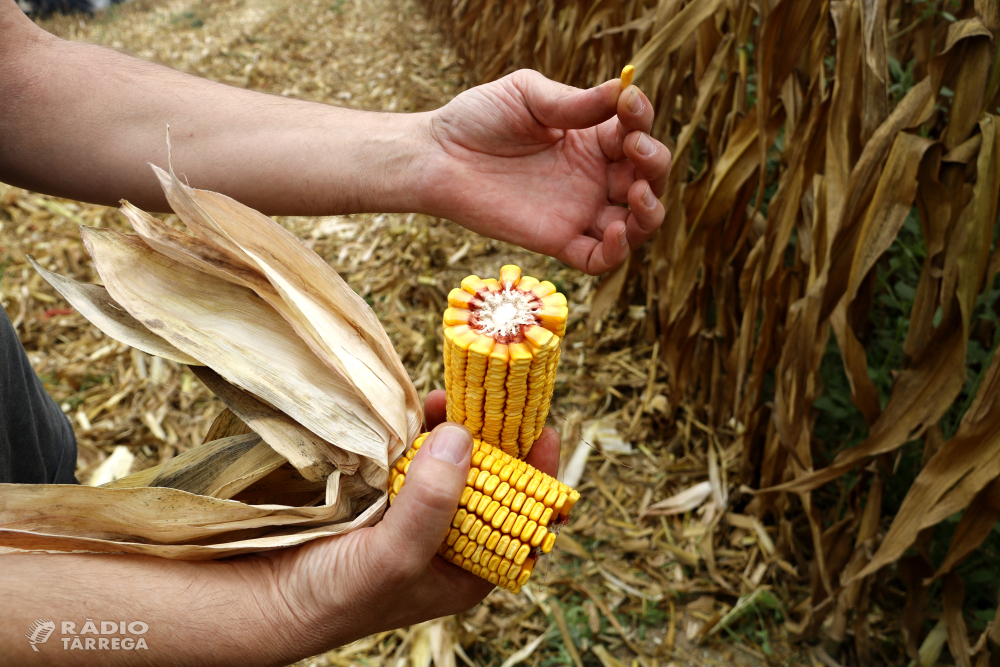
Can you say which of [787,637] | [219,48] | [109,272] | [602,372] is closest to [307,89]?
[219,48]

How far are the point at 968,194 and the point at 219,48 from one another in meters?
7.98

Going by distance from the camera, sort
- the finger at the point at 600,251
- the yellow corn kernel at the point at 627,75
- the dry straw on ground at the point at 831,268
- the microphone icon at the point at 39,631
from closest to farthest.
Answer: the microphone icon at the point at 39,631, the yellow corn kernel at the point at 627,75, the dry straw on ground at the point at 831,268, the finger at the point at 600,251

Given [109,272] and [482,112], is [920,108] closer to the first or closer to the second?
[482,112]

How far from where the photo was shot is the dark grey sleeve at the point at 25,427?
4.21ft

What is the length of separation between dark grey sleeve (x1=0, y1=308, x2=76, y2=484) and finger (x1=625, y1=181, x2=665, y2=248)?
1416mm

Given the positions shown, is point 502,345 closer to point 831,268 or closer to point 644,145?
point 644,145

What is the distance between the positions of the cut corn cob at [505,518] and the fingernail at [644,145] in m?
0.84

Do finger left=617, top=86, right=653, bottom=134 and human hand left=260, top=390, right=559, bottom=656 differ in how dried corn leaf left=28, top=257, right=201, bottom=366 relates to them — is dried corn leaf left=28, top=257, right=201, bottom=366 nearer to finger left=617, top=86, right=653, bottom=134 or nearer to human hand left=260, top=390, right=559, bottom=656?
human hand left=260, top=390, right=559, bottom=656

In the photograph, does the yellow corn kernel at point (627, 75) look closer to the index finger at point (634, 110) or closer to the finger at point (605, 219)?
the index finger at point (634, 110)

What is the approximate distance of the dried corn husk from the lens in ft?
3.89

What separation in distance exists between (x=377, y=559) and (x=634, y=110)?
1144 mm

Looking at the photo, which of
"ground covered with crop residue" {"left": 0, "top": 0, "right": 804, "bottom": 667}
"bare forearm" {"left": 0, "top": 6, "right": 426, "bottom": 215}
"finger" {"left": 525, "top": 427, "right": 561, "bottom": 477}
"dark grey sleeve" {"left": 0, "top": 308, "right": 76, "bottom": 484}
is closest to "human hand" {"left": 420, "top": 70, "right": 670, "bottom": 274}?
"bare forearm" {"left": 0, "top": 6, "right": 426, "bottom": 215}

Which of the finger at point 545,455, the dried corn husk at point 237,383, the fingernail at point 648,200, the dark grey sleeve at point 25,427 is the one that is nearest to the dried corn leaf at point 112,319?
the dried corn husk at point 237,383

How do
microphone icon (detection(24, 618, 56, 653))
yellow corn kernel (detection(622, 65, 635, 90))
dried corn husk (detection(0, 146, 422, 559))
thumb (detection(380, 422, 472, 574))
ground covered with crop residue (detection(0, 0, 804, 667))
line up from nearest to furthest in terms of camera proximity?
microphone icon (detection(24, 618, 56, 653)) → thumb (detection(380, 422, 472, 574)) → dried corn husk (detection(0, 146, 422, 559)) → yellow corn kernel (detection(622, 65, 635, 90)) → ground covered with crop residue (detection(0, 0, 804, 667))
